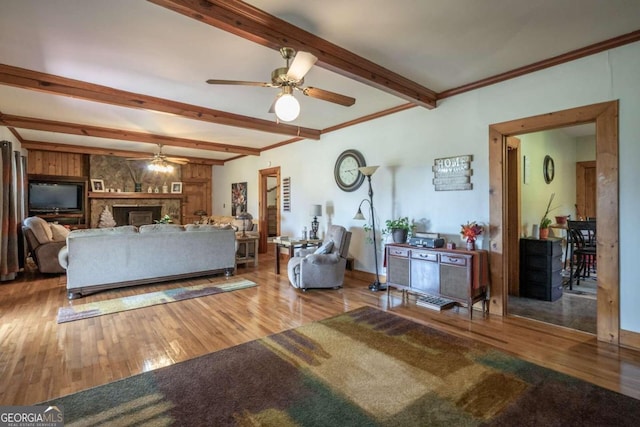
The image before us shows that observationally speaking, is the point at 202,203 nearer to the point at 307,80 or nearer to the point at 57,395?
the point at 307,80

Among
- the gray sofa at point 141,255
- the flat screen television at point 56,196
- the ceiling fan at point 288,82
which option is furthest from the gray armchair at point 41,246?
the ceiling fan at point 288,82

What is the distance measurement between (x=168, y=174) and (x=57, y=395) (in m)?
8.42

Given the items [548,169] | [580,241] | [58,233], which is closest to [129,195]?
[58,233]

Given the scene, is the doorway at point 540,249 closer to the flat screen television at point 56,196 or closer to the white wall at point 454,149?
the white wall at point 454,149

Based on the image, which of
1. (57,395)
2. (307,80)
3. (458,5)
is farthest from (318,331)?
(458,5)

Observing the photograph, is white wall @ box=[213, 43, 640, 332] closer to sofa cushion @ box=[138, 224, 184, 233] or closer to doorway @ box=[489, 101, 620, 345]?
doorway @ box=[489, 101, 620, 345]

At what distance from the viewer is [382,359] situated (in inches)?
97.0

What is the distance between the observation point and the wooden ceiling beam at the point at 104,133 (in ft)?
16.2

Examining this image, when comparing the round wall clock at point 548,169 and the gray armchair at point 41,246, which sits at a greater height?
the round wall clock at point 548,169

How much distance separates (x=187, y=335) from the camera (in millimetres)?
2936

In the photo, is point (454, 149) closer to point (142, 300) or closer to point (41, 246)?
point (142, 300)

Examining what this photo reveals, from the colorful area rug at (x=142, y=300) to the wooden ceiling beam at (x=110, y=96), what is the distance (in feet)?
8.06

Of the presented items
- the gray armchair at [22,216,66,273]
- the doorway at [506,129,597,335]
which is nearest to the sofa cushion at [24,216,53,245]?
the gray armchair at [22,216,66,273]

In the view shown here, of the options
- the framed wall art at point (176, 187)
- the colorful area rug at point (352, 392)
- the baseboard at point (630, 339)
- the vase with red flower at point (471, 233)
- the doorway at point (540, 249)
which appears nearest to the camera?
the colorful area rug at point (352, 392)
